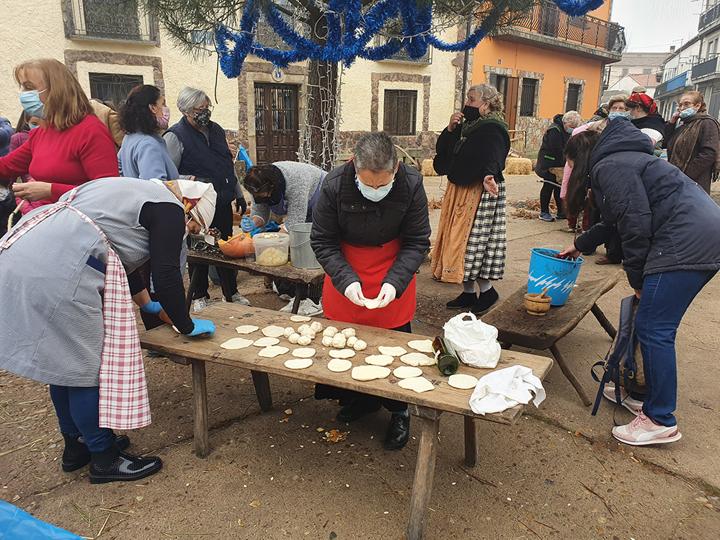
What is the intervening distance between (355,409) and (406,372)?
0.90 meters

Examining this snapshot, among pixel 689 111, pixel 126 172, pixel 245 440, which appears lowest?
pixel 245 440

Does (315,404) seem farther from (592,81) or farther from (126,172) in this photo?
(592,81)

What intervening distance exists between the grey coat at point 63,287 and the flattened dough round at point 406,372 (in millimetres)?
1196

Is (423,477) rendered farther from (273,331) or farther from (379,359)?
(273,331)

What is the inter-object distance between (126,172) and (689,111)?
5.19m

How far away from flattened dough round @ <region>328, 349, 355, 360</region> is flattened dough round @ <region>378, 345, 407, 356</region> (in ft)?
0.43

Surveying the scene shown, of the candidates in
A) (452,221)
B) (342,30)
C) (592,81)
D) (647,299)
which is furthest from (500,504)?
(592,81)

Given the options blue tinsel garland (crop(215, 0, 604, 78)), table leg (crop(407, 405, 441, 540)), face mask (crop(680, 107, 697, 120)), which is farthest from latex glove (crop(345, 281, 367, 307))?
face mask (crop(680, 107, 697, 120))

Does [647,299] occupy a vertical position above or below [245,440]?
above

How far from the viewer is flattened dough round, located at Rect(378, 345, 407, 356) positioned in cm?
229

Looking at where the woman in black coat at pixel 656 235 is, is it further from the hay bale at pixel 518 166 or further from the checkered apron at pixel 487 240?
the hay bale at pixel 518 166

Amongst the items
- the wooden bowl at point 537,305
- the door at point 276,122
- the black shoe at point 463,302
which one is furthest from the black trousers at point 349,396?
the door at point 276,122

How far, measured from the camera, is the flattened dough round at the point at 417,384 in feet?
6.39

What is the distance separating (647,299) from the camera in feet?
8.11
